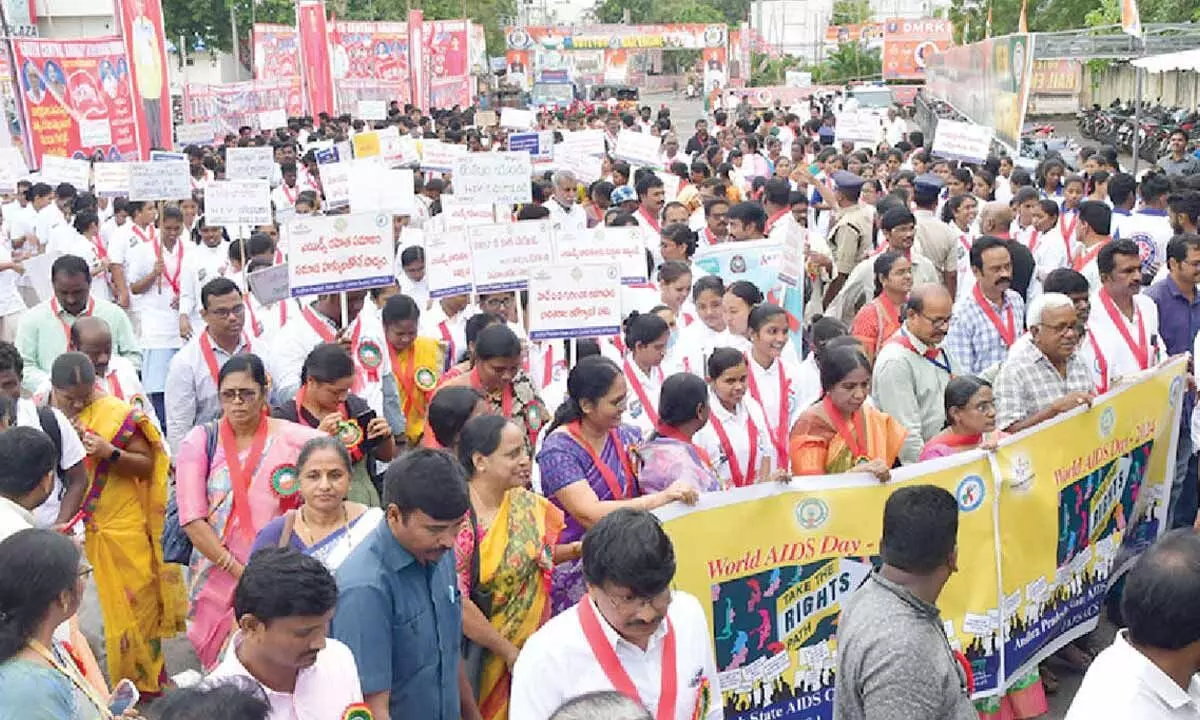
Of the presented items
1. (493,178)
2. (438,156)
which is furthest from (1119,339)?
(438,156)

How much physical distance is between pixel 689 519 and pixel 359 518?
3.85ft

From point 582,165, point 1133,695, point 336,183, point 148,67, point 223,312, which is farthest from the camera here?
point 148,67

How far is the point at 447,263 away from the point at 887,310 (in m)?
2.65

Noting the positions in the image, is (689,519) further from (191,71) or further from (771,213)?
(191,71)

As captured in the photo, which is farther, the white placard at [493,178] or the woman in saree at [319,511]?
the white placard at [493,178]

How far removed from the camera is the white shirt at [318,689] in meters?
3.44

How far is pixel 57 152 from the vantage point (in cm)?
1805

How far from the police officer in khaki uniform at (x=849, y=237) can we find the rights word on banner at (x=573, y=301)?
4.07 metres

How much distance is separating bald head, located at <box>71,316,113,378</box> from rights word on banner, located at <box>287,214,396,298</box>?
1.33 m

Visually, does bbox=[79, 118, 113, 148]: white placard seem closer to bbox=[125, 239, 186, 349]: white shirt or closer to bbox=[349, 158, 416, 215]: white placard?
bbox=[125, 239, 186, 349]: white shirt

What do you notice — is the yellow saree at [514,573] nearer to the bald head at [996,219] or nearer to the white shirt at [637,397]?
the white shirt at [637,397]

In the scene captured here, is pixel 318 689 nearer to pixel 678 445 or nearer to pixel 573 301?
pixel 678 445

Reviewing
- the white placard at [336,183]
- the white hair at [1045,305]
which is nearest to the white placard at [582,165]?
the white placard at [336,183]

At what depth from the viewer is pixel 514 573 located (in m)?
4.62
